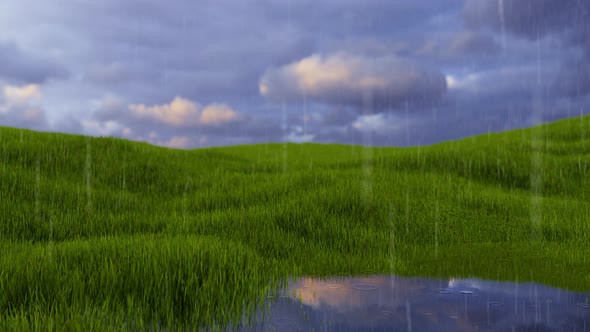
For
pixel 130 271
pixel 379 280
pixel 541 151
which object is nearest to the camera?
pixel 130 271

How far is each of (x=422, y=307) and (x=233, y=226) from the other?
5391 millimetres

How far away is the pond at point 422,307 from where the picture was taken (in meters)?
4.29

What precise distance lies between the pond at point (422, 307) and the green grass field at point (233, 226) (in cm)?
51

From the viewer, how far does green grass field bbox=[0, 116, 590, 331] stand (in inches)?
205

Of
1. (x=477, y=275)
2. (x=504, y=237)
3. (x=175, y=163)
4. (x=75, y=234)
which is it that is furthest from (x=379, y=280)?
(x=175, y=163)

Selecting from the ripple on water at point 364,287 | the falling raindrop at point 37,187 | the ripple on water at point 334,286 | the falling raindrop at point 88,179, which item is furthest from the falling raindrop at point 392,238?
the falling raindrop at point 37,187

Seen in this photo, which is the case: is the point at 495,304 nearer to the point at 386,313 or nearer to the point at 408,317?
the point at 408,317

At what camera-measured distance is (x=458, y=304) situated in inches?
195

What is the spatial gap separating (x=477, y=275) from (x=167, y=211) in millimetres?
8101

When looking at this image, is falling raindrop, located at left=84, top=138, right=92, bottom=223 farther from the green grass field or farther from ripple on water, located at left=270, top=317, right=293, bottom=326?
ripple on water, located at left=270, top=317, right=293, bottom=326

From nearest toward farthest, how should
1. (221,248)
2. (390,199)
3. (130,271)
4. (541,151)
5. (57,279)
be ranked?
1. (57,279)
2. (130,271)
3. (221,248)
4. (390,199)
5. (541,151)

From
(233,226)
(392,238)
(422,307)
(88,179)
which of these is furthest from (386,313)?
(88,179)

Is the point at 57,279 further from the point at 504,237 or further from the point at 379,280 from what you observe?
the point at 504,237

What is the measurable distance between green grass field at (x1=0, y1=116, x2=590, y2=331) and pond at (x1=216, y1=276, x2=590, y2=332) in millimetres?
511
